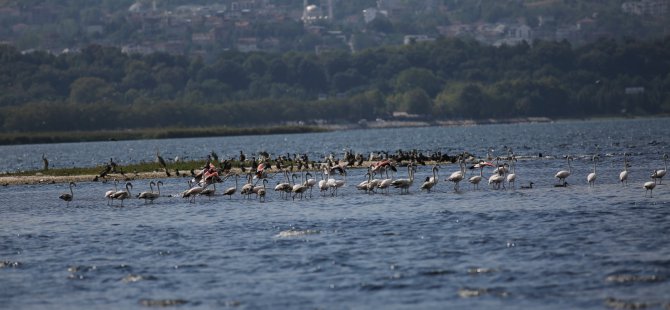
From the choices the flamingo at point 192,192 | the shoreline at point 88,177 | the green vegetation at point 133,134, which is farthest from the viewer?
the green vegetation at point 133,134

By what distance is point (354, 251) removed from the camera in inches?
1451

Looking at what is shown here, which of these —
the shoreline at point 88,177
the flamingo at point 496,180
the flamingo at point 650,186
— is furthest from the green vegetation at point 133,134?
the flamingo at point 650,186

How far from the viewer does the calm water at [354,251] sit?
30.6 m

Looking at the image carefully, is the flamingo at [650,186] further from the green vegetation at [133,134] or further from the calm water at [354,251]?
the green vegetation at [133,134]

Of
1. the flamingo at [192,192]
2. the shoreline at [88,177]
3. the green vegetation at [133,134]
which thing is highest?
the flamingo at [192,192]

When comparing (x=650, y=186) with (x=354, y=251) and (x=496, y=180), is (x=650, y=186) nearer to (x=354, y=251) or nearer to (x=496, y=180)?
(x=496, y=180)

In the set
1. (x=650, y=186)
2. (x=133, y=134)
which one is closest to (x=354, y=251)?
(x=650, y=186)

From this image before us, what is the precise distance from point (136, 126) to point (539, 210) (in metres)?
154

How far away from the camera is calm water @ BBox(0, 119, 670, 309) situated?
30.6m

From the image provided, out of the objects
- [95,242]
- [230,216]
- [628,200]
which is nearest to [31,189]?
[230,216]

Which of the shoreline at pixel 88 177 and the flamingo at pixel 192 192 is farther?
the shoreline at pixel 88 177

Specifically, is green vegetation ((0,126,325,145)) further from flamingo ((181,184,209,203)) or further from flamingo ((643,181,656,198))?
flamingo ((643,181,656,198))

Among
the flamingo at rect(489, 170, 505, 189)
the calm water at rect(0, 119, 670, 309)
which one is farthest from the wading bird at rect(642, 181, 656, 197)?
the flamingo at rect(489, 170, 505, 189)

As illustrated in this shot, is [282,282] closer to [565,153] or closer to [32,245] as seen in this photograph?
[32,245]
